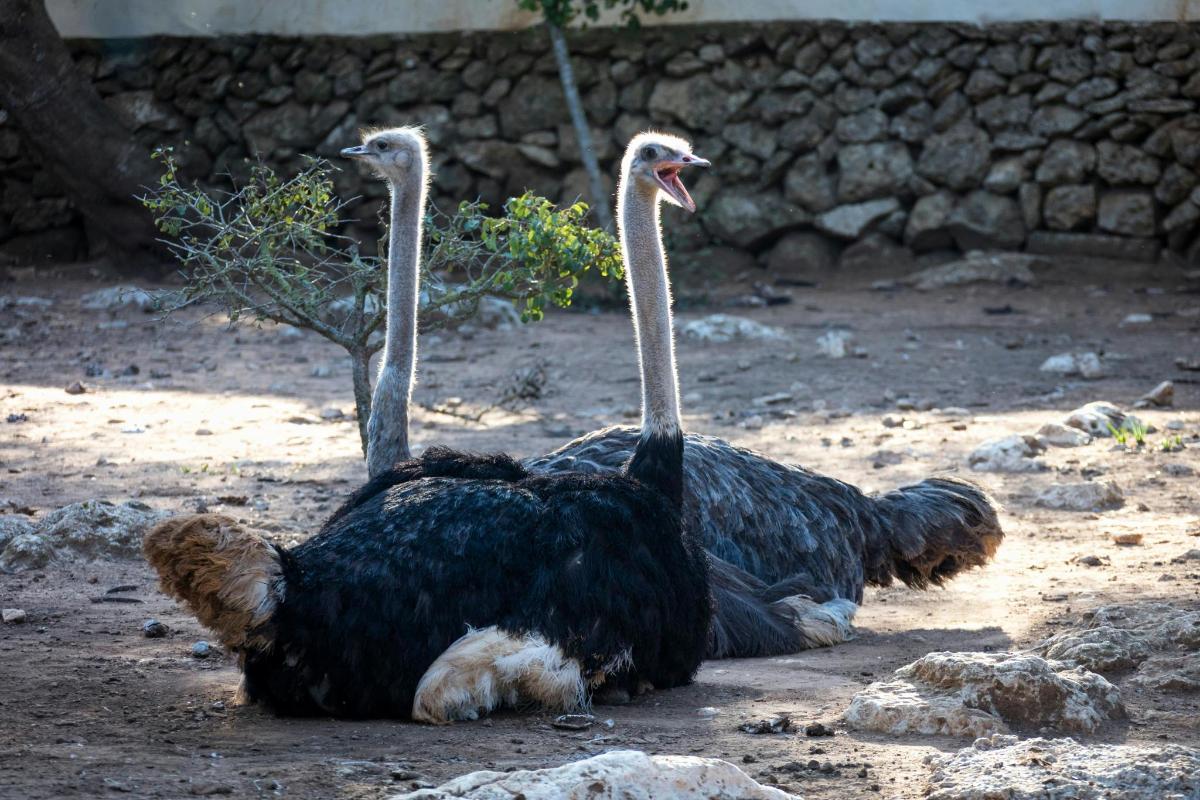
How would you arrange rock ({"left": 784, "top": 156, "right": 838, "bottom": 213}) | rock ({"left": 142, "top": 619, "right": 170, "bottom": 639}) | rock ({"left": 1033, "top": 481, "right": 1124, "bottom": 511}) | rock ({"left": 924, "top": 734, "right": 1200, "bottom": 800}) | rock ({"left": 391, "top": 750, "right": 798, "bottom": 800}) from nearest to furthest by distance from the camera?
rock ({"left": 391, "top": 750, "right": 798, "bottom": 800}) → rock ({"left": 924, "top": 734, "right": 1200, "bottom": 800}) → rock ({"left": 142, "top": 619, "right": 170, "bottom": 639}) → rock ({"left": 1033, "top": 481, "right": 1124, "bottom": 511}) → rock ({"left": 784, "top": 156, "right": 838, "bottom": 213})

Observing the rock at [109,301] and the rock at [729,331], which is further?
the rock at [109,301]

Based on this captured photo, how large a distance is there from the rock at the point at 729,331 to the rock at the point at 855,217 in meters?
2.06

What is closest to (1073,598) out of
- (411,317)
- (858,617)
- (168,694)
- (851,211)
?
(858,617)

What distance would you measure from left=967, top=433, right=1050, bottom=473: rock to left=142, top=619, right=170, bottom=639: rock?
3683mm

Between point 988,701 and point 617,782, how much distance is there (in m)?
1.21

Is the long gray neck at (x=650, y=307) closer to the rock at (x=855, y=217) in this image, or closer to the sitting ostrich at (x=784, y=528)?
the sitting ostrich at (x=784, y=528)

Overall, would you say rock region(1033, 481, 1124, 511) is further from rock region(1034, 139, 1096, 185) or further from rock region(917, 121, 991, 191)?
rock region(917, 121, 991, 191)

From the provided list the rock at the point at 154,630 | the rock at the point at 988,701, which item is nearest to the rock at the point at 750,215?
the rock at the point at 154,630

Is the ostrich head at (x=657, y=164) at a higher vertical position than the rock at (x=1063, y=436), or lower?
higher

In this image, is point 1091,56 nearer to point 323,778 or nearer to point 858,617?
point 858,617

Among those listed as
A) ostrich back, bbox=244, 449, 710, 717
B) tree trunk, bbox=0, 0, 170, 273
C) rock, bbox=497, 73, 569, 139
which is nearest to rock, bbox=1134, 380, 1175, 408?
ostrich back, bbox=244, 449, 710, 717

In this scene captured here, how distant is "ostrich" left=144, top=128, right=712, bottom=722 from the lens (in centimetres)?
340

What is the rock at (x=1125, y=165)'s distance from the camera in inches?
446

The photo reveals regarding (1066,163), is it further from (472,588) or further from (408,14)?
(472,588)
